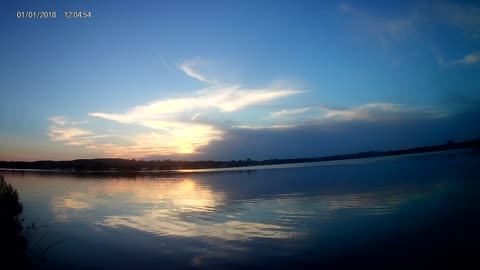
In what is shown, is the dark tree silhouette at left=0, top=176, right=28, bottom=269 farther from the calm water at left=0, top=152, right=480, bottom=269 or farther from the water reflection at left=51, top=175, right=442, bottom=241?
the water reflection at left=51, top=175, right=442, bottom=241

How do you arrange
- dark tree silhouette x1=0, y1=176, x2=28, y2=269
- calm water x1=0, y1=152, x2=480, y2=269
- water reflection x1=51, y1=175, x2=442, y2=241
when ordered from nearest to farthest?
dark tree silhouette x1=0, y1=176, x2=28, y2=269
calm water x1=0, y1=152, x2=480, y2=269
water reflection x1=51, y1=175, x2=442, y2=241

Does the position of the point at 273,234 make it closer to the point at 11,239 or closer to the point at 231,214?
the point at 231,214

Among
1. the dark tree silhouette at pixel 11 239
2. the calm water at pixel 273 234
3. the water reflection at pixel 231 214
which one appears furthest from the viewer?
the water reflection at pixel 231 214

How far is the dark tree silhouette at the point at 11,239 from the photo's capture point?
12000 millimetres

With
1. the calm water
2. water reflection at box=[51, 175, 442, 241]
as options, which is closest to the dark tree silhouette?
the calm water

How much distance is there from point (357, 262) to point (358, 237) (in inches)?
131

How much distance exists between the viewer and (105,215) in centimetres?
2423

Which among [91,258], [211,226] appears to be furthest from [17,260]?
[211,226]

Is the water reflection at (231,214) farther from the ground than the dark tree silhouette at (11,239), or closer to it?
closer to it

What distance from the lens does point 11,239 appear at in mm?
15398

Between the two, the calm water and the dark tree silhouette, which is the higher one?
the dark tree silhouette

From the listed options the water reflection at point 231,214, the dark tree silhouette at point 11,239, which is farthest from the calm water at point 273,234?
the dark tree silhouette at point 11,239

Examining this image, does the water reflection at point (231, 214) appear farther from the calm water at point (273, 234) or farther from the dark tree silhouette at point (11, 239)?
the dark tree silhouette at point (11, 239)

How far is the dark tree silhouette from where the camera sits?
39.4 feet
